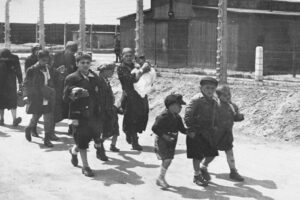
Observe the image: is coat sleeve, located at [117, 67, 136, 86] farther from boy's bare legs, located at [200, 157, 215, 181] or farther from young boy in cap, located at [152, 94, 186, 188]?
boy's bare legs, located at [200, 157, 215, 181]

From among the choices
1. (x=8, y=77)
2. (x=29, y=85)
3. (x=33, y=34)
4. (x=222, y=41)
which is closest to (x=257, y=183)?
(x=29, y=85)

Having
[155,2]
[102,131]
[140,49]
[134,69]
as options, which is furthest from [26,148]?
[155,2]

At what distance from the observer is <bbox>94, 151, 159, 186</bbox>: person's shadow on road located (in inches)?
273

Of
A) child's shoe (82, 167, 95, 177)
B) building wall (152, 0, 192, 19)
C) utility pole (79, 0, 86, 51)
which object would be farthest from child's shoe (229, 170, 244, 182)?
building wall (152, 0, 192, 19)

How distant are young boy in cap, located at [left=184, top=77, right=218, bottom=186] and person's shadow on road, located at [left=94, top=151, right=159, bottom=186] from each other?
0.79m

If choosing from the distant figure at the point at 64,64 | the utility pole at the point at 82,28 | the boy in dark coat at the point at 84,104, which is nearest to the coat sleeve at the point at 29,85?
the distant figure at the point at 64,64

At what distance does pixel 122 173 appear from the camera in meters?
7.36

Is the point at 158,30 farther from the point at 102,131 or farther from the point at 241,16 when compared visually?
the point at 102,131

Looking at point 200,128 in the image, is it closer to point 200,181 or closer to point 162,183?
point 200,181

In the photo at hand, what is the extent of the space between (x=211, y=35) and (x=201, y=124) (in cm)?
1301

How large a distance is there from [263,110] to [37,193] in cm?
596

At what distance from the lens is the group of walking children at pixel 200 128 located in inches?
260

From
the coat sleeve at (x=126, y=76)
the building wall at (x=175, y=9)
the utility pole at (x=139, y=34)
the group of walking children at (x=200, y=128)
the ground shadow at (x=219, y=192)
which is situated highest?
the building wall at (x=175, y=9)

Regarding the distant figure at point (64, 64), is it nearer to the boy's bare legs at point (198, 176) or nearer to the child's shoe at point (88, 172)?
the child's shoe at point (88, 172)
